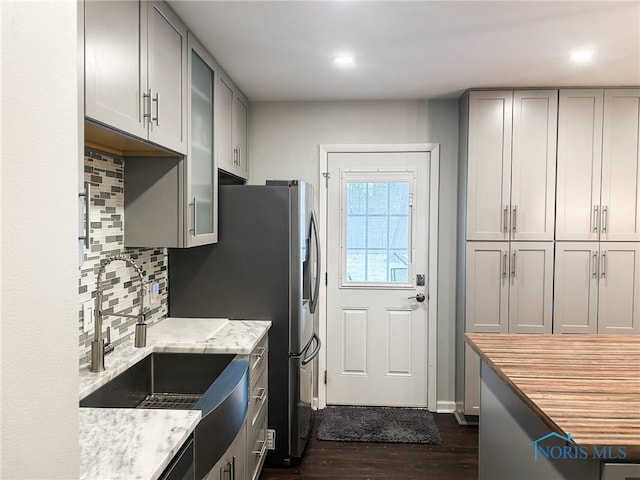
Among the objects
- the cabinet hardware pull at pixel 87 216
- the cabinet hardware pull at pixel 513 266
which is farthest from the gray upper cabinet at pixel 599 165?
the cabinet hardware pull at pixel 87 216

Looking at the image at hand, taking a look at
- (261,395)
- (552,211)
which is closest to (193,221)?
(261,395)

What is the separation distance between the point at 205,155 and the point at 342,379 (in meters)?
2.14

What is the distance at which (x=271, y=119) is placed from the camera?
3.60 m

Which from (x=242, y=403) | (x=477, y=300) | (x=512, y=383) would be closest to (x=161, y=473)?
(x=242, y=403)

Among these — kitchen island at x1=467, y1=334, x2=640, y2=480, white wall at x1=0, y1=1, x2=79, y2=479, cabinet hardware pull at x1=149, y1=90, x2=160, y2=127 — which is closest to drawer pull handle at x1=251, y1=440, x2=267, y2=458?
kitchen island at x1=467, y1=334, x2=640, y2=480

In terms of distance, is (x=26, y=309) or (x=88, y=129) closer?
(x=26, y=309)

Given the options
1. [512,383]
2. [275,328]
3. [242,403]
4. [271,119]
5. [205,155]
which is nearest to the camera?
[512,383]

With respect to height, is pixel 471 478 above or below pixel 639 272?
below

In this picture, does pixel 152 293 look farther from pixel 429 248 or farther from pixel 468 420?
pixel 468 420

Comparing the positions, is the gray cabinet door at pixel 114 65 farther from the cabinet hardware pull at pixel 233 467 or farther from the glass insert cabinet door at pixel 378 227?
the glass insert cabinet door at pixel 378 227

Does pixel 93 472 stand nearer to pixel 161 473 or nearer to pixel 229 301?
pixel 161 473

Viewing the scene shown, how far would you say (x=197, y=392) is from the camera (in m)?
2.13

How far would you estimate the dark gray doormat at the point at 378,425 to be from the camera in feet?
10.1

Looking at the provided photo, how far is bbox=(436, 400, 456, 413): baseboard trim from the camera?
3.53 metres
